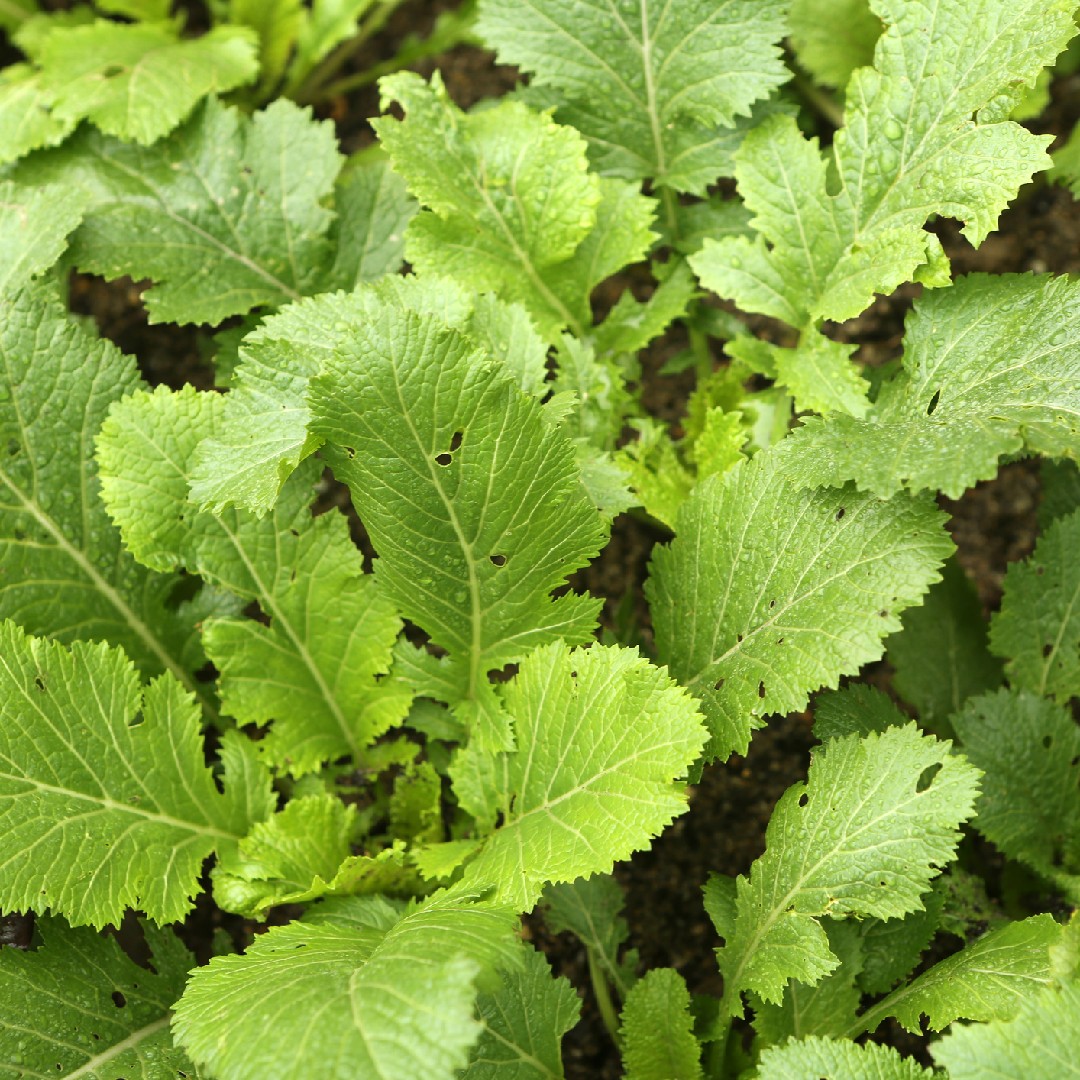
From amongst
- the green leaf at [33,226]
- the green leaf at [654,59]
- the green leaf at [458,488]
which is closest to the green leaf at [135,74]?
the green leaf at [33,226]

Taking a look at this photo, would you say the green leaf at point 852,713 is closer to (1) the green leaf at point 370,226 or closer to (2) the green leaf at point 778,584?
(2) the green leaf at point 778,584

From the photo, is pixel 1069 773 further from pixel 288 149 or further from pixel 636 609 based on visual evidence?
pixel 288 149

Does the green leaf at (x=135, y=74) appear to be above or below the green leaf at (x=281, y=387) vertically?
above

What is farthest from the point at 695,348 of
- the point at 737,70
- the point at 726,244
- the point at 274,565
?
the point at 274,565

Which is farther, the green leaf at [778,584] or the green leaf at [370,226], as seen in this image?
the green leaf at [370,226]

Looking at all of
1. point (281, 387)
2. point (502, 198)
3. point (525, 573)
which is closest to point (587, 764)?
point (525, 573)

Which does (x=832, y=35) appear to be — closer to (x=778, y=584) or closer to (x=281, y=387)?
(x=778, y=584)

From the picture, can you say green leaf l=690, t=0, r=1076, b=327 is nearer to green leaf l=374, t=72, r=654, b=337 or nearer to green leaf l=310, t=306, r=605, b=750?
green leaf l=374, t=72, r=654, b=337
